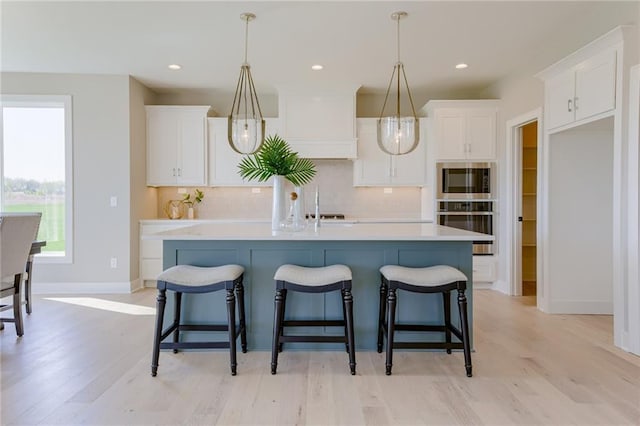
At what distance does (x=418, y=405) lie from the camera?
204 centimetres

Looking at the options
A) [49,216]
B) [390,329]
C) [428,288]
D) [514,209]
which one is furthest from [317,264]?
[49,216]

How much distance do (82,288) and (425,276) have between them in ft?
13.8

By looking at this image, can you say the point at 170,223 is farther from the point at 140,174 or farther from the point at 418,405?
the point at 418,405

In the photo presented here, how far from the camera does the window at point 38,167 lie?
4668 millimetres

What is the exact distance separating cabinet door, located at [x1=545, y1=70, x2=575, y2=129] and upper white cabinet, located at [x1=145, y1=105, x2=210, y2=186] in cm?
402

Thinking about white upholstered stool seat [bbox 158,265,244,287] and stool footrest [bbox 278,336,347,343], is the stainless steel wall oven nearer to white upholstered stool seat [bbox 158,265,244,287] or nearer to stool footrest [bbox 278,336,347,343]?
stool footrest [bbox 278,336,347,343]

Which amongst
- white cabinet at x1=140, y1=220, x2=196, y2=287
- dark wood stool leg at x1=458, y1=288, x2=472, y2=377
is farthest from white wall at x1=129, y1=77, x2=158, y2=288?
dark wood stool leg at x1=458, y1=288, x2=472, y2=377

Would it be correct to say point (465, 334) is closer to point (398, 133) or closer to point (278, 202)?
point (398, 133)

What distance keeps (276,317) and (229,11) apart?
2480 mm

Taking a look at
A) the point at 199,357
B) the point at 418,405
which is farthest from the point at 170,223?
the point at 418,405

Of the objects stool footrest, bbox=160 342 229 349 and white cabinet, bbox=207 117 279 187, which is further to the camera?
white cabinet, bbox=207 117 279 187

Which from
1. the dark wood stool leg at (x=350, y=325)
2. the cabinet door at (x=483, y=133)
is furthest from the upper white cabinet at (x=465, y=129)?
the dark wood stool leg at (x=350, y=325)

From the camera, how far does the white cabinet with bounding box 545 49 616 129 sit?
294 centimetres

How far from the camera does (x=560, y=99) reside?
11.6ft
